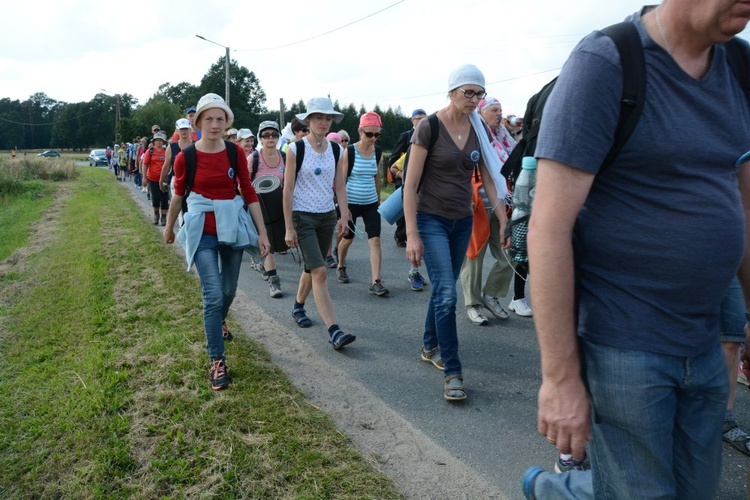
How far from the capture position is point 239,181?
4.46 m

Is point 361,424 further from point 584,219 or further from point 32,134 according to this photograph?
point 32,134

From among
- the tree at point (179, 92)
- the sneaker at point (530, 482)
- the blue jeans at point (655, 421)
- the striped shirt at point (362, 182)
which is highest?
the tree at point (179, 92)

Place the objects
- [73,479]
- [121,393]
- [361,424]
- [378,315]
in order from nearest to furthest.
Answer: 1. [73,479]
2. [361,424]
3. [121,393]
4. [378,315]

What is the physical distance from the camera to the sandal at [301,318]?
17.7 feet

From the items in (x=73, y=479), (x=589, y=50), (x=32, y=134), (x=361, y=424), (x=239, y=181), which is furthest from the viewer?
(x=32, y=134)

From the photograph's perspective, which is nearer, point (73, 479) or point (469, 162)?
point (73, 479)

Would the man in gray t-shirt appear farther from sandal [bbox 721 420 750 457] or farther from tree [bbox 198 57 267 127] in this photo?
tree [bbox 198 57 267 127]

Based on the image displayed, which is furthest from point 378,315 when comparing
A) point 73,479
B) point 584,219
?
point 584,219

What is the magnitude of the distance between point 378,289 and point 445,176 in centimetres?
262

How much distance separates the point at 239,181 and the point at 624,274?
11.5 ft

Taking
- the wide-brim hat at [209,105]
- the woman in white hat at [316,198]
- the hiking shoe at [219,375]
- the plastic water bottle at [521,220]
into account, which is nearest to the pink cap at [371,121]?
the woman in white hat at [316,198]

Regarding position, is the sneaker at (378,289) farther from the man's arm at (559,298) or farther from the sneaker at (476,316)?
the man's arm at (559,298)

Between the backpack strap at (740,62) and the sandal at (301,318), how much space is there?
4.33 m

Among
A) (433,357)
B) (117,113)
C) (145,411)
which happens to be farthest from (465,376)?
(117,113)
